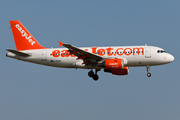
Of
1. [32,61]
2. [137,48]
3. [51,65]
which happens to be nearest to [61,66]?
[51,65]

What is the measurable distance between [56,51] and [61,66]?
2283mm

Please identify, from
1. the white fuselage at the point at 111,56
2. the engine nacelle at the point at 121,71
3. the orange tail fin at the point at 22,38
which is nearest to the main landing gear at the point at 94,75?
the white fuselage at the point at 111,56

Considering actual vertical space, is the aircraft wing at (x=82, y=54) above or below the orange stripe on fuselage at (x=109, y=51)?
below

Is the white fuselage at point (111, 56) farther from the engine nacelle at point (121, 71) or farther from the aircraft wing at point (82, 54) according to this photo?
the engine nacelle at point (121, 71)

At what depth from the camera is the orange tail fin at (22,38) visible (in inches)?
1941

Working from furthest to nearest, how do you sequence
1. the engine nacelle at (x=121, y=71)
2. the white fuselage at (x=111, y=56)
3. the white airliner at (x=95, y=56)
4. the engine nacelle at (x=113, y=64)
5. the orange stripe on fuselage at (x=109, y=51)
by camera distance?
the engine nacelle at (x=121, y=71), the orange stripe on fuselage at (x=109, y=51), the white fuselage at (x=111, y=56), the white airliner at (x=95, y=56), the engine nacelle at (x=113, y=64)

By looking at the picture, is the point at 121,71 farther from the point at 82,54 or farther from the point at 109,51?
the point at 82,54

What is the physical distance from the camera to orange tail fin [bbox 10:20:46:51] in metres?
49.3

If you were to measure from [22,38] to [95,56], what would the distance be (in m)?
13.1

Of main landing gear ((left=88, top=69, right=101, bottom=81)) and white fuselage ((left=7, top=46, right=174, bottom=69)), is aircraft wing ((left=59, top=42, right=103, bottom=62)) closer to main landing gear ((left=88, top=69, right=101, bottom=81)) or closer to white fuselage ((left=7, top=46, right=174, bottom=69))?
white fuselage ((left=7, top=46, right=174, bottom=69))

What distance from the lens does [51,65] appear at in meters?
47.2

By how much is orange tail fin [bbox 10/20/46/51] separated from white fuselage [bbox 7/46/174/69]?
7.05 feet

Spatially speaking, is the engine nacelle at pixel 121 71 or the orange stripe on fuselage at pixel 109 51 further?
the engine nacelle at pixel 121 71

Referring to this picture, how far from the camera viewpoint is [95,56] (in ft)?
143
